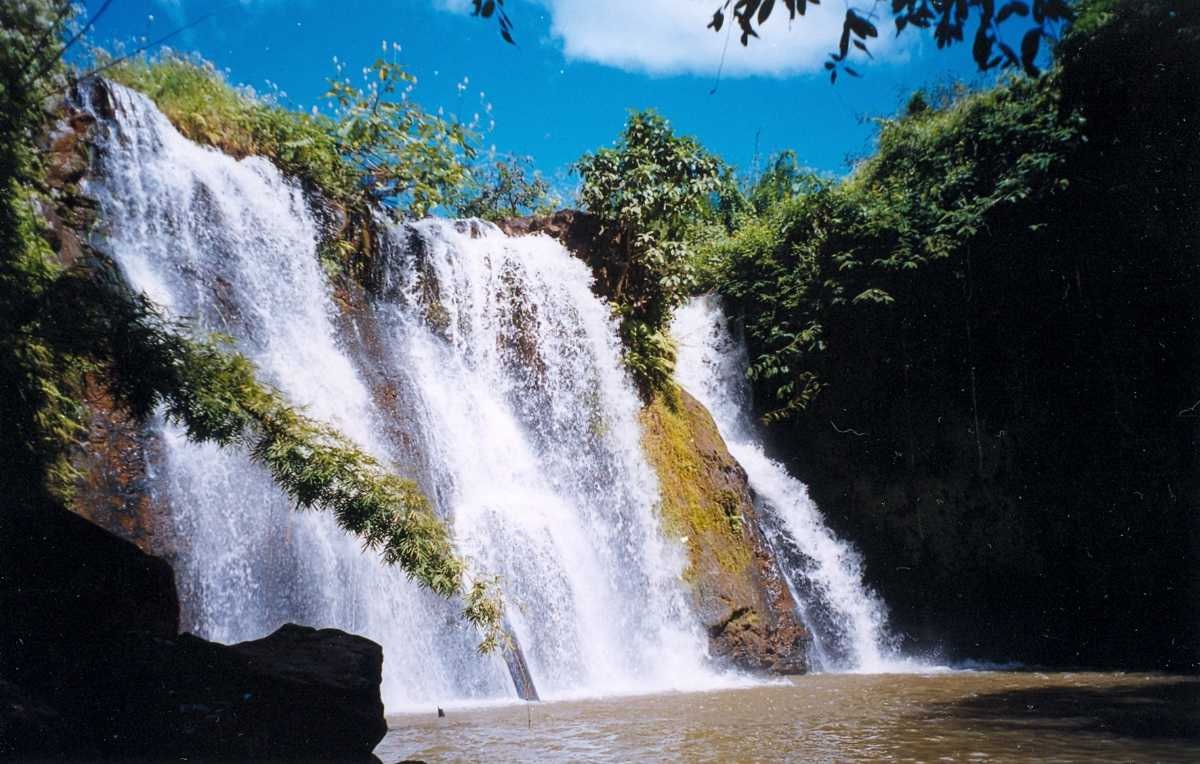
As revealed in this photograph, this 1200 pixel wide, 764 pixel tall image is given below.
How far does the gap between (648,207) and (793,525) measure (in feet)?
16.6

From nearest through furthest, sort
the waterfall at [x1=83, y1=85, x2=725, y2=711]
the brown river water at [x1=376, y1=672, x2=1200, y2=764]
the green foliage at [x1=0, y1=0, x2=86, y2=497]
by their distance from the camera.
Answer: the green foliage at [x1=0, y1=0, x2=86, y2=497] < the brown river water at [x1=376, y1=672, x2=1200, y2=764] < the waterfall at [x1=83, y1=85, x2=725, y2=711]

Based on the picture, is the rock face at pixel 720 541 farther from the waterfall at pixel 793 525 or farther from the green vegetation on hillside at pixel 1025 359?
the green vegetation on hillside at pixel 1025 359

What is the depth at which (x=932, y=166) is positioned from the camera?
11617 millimetres

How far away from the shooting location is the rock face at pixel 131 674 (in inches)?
132

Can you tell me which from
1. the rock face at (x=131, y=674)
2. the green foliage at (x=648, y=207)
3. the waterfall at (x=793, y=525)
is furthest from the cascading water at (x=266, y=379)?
the waterfall at (x=793, y=525)

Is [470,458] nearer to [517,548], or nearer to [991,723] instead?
[517,548]

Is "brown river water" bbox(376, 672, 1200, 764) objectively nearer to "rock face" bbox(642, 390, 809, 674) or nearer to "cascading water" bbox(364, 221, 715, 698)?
"cascading water" bbox(364, 221, 715, 698)

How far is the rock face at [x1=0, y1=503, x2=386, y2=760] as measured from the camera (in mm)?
3359

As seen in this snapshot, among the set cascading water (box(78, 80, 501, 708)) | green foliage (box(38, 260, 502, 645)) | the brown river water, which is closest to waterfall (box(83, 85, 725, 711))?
cascading water (box(78, 80, 501, 708))

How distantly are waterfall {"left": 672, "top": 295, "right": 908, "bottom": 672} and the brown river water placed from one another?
96.3 inches

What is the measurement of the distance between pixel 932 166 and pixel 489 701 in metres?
9.68

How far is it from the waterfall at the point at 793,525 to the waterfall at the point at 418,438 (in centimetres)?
205

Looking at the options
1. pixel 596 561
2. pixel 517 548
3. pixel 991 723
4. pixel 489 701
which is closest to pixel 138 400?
pixel 489 701

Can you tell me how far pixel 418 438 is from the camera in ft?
27.0
